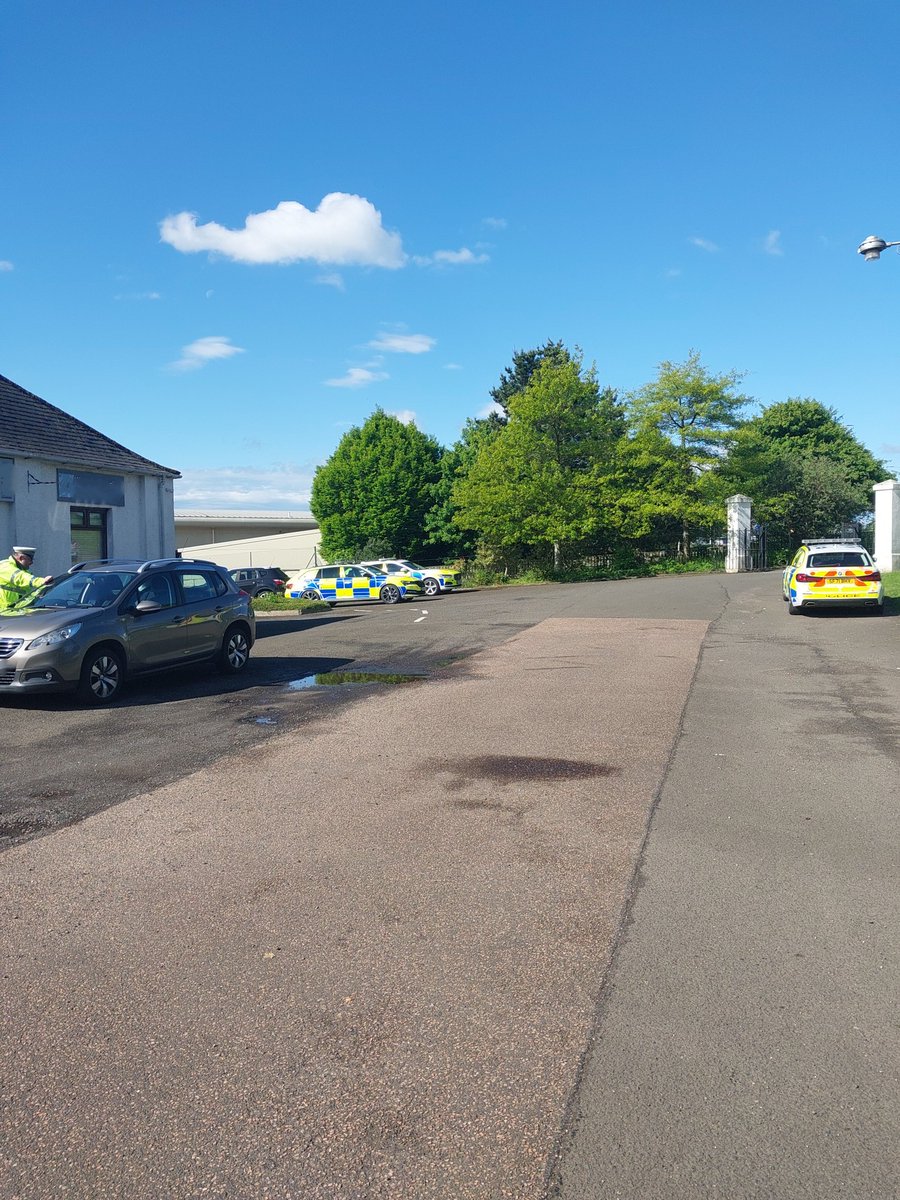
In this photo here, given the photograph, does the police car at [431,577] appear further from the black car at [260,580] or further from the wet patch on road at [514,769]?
the wet patch on road at [514,769]

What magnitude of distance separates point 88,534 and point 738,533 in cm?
3347

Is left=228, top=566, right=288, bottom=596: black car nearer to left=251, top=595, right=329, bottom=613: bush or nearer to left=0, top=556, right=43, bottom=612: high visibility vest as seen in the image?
left=251, top=595, right=329, bottom=613: bush

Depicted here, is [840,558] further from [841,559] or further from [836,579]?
[836,579]

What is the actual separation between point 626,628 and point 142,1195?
16.3m

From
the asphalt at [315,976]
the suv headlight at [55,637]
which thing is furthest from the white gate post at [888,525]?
the suv headlight at [55,637]

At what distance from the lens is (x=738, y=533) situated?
4697cm

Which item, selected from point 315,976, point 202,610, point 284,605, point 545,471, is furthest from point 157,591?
point 545,471

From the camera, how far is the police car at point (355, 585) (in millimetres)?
31547

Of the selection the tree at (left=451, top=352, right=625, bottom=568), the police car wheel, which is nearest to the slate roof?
the police car wheel

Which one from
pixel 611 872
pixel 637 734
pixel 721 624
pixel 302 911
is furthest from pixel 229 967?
pixel 721 624

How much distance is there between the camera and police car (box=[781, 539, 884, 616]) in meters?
19.3

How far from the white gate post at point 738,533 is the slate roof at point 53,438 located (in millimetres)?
30944

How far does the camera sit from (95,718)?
9586 mm

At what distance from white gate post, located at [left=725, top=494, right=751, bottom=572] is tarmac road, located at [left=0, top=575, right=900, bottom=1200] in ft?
133
